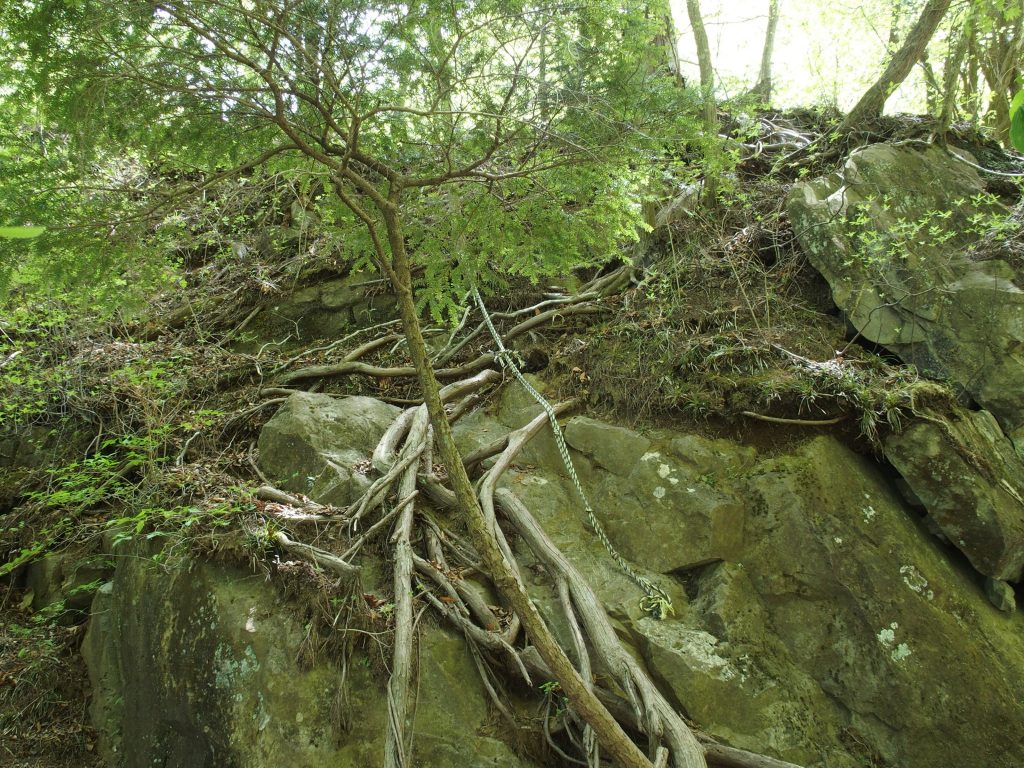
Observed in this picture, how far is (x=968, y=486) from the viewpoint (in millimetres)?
3713

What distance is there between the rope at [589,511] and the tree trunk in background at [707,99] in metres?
1.52

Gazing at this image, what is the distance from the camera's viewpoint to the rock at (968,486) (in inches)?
143

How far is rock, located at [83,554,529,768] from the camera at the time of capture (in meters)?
3.05

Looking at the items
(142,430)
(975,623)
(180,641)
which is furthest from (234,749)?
(975,623)

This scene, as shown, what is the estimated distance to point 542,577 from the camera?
395cm

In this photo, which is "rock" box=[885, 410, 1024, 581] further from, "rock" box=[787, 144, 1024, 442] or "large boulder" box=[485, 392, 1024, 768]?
"rock" box=[787, 144, 1024, 442]

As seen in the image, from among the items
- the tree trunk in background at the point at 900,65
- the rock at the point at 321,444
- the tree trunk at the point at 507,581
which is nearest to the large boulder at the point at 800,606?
the tree trunk at the point at 507,581

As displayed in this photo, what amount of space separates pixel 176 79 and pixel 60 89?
0.41m

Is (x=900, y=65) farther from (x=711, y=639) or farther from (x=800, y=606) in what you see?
(x=711, y=639)

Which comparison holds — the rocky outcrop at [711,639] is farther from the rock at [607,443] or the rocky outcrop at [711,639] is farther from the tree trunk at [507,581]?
the tree trunk at [507,581]

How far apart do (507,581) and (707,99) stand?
95.7 inches

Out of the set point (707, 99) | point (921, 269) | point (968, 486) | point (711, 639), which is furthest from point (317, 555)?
point (921, 269)

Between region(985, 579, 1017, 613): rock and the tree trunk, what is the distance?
2203 millimetres

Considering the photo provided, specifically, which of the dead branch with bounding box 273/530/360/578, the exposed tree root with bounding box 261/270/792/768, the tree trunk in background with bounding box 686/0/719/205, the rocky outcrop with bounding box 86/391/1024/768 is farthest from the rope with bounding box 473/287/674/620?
the dead branch with bounding box 273/530/360/578
